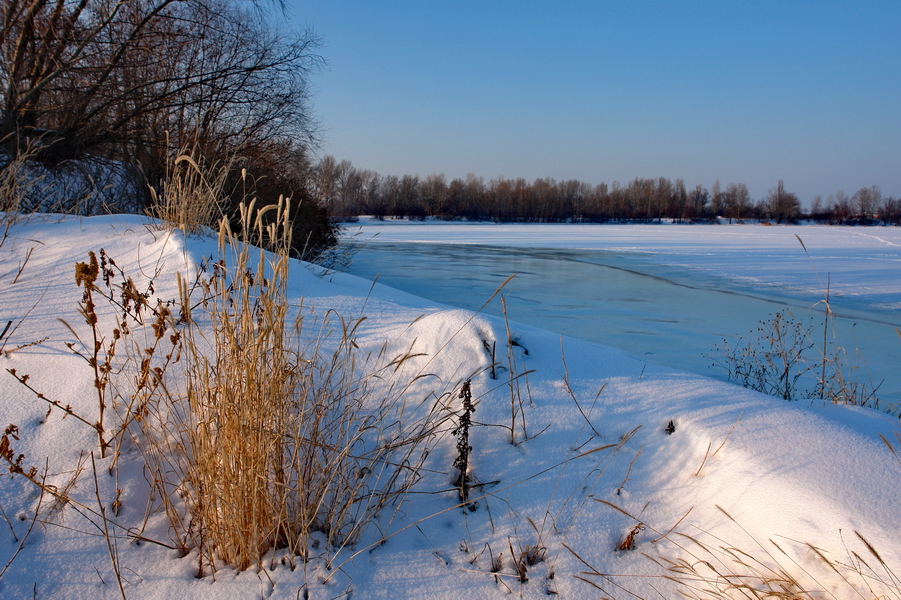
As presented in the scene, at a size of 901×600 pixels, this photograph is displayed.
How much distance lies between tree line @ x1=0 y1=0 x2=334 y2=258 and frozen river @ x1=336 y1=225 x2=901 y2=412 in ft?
8.31

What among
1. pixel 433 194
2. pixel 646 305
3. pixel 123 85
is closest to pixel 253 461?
pixel 646 305

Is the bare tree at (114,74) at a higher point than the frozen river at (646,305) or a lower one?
higher

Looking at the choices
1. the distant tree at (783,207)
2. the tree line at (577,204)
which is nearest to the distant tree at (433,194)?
the tree line at (577,204)

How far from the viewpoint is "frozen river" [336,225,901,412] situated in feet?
15.3

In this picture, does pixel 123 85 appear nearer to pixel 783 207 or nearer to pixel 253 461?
pixel 253 461

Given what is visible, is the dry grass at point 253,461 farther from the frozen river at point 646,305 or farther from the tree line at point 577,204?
the tree line at point 577,204

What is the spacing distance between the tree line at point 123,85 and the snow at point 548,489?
4.41m

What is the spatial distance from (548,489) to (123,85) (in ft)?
32.4

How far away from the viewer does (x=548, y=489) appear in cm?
176

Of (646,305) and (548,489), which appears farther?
(646,305)

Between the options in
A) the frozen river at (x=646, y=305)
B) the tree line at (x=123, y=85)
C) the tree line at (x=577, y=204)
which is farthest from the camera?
the tree line at (x=577, y=204)

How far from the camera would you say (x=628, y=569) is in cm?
148

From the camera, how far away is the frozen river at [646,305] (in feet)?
15.3

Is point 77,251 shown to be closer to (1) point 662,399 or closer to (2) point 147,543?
(2) point 147,543
